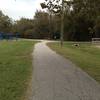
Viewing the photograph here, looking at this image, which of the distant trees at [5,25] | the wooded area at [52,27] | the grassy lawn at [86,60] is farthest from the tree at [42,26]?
the grassy lawn at [86,60]

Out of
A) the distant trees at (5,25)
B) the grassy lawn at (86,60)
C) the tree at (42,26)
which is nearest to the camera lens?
the grassy lawn at (86,60)

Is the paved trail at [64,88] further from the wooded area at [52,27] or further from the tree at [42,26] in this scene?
the tree at [42,26]

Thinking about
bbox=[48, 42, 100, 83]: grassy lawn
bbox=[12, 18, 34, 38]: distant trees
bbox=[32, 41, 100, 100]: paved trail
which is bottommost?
bbox=[12, 18, 34, 38]: distant trees

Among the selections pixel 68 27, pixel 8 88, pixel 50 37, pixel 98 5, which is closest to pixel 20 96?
pixel 8 88

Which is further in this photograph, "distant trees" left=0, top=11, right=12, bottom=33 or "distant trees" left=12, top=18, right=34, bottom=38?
"distant trees" left=12, top=18, right=34, bottom=38

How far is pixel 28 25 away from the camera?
389 feet

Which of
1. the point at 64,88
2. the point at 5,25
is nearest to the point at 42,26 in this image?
the point at 5,25

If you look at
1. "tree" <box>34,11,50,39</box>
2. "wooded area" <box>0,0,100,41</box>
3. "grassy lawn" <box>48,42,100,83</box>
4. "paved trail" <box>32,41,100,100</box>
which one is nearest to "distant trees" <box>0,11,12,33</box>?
"wooded area" <box>0,0,100,41</box>

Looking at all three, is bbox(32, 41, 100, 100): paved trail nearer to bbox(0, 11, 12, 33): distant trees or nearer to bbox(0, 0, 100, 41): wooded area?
bbox(0, 0, 100, 41): wooded area

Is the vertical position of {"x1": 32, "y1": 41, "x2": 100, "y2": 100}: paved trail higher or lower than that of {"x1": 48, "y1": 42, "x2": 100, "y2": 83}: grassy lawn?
higher

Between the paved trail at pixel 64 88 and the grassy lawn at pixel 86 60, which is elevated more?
the paved trail at pixel 64 88

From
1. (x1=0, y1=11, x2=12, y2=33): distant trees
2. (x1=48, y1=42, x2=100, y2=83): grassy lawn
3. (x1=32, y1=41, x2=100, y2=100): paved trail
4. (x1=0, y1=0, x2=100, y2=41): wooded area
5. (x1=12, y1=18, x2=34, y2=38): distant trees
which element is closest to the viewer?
(x1=32, y1=41, x2=100, y2=100): paved trail

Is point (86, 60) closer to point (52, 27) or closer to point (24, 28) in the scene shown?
point (52, 27)

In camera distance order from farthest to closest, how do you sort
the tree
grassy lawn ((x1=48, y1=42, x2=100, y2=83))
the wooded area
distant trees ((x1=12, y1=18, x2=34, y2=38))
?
distant trees ((x1=12, y1=18, x2=34, y2=38)) → the tree → the wooded area → grassy lawn ((x1=48, y1=42, x2=100, y2=83))
